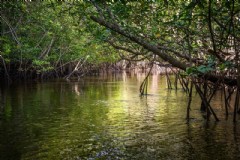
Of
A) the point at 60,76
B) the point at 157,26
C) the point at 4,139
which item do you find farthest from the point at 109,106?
the point at 60,76

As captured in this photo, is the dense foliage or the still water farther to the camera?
the dense foliage

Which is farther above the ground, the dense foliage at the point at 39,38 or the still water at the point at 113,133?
the dense foliage at the point at 39,38

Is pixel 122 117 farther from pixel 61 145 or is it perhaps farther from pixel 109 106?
pixel 61 145

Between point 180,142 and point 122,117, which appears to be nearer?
point 180,142

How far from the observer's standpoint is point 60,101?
1279 cm

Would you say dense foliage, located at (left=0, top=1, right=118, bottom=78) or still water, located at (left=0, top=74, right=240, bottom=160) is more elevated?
dense foliage, located at (left=0, top=1, right=118, bottom=78)

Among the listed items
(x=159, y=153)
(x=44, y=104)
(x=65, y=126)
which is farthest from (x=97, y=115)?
(x=159, y=153)

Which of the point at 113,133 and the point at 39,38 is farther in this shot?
the point at 39,38

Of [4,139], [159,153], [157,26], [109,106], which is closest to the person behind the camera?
[159,153]

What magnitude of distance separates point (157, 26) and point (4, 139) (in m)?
5.75

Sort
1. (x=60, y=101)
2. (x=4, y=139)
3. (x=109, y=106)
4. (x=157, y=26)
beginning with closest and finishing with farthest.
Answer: (x=4, y=139) < (x=157, y=26) < (x=109, y=106) < (x=60, y=101)

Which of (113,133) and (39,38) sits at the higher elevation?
(39,38)

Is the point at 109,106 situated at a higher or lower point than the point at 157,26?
lower

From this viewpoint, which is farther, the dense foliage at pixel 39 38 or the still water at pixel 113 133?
the dense foliage at pixel 39 38
